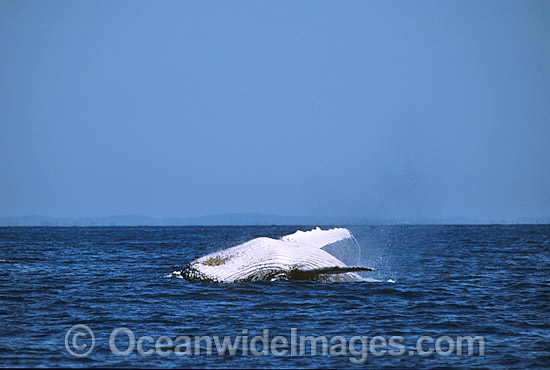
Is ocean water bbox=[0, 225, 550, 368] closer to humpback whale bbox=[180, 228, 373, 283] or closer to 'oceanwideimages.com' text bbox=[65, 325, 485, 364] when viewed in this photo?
'oceanwideimages.com' text bbox=[65, 325, 485, 364]

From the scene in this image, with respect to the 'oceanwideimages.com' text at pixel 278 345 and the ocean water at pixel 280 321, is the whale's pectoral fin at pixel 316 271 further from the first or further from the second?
the 'oceanwideimages.com' text at pixel 278 345

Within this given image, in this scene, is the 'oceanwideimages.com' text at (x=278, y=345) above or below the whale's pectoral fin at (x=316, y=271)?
below

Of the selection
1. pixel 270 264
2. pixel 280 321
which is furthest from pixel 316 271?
pixel 280 321

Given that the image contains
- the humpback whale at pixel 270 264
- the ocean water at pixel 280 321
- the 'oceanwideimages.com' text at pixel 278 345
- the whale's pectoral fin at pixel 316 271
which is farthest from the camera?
the humpback whale at pixel 270 264

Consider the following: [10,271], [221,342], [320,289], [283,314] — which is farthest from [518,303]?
[10,271]

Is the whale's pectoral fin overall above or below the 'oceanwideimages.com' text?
above

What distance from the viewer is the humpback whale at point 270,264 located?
52.6ft

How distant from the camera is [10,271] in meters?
26.0

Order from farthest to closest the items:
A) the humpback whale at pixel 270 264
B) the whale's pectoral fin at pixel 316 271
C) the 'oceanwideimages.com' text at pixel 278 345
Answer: the humpback whale at pixel 270 264, the whale's pectoral fin at pixel 316 271, the 'oceanwideimages.com' text at pixel 278 345

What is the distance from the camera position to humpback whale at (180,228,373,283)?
16031 mm

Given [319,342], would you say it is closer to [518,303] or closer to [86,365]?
[86,365]

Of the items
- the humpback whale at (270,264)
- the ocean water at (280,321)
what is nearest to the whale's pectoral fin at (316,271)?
the humpback whale at (270,264)

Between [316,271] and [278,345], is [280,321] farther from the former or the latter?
[316,271]

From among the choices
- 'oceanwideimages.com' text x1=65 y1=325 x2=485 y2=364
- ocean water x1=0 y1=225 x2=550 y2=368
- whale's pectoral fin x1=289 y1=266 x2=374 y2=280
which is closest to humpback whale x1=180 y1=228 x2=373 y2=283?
whale's pectoral fin x1=289 y1=266 x2=374 y2=280
